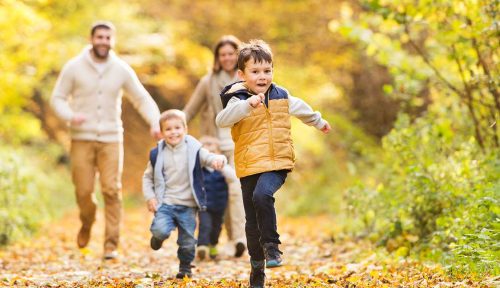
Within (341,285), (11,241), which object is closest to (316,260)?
(341,285)

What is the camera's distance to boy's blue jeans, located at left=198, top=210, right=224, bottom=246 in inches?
339

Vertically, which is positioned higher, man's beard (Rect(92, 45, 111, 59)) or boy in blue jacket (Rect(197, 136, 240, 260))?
man's beard (Rect(92, 45, 111, 59))

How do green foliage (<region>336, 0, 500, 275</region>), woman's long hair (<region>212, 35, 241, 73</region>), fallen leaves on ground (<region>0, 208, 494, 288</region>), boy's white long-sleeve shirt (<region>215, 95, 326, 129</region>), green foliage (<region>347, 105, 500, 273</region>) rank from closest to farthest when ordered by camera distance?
boy's white long-sleeve shirt (<region>215, 95, 326, 129</region>) → fallen leaves on ground (<region>0, 208, 494, 288</region>) → green foliage (<region>347, 105, 500, 273</region>) → green foliage (<region>336, 0, 500, 275</region>) → woman's long hair (<region>212, 35, 241, 73</region>)

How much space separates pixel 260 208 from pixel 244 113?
2.10 ft

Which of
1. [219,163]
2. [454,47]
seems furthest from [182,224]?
[454,47]

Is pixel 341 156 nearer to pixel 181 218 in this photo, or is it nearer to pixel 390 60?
pixel 390 60

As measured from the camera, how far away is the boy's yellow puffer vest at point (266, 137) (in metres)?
5.40

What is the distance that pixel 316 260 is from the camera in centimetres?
847

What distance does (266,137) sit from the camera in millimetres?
5406

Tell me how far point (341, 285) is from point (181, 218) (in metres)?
1.64

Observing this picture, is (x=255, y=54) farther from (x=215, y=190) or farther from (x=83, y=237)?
(x=83, y=237)

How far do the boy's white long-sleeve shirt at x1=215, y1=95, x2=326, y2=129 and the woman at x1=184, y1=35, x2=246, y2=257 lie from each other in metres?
3.12

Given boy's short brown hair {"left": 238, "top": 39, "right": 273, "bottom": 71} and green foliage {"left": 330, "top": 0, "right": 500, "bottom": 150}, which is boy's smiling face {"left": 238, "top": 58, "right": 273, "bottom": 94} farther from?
green foliage {"left": 330, "top": 0, "right": 500, "bottom": 150}

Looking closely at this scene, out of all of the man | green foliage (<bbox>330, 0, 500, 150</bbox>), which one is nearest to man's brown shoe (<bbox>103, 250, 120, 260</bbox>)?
the man
